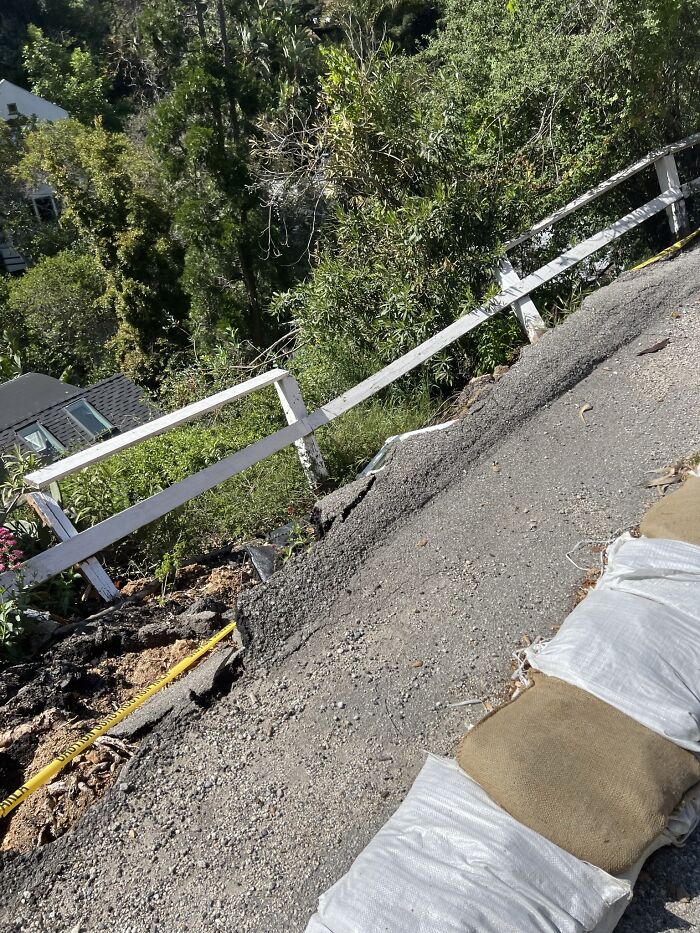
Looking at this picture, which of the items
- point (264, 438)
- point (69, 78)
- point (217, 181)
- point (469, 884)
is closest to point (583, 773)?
point (469, 884)

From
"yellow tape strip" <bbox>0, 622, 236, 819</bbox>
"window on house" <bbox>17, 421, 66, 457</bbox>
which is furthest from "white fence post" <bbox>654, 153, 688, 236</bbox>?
"window on house" <bbox>17, 421, 66, 457</bbox>

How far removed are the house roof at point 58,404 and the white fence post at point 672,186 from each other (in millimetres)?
11865

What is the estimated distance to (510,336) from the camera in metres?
6.20

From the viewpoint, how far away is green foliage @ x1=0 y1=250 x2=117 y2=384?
2286cm

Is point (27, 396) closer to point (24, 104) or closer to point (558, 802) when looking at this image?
point (558, 802)

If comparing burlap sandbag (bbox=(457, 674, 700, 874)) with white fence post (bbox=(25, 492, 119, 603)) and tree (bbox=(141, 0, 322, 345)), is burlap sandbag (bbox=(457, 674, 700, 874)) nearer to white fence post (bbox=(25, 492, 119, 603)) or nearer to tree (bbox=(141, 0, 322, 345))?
white fence post (bbox=(25, 492, 119, 603))

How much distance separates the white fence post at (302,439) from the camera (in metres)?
4.84

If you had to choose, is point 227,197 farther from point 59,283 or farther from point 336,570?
point 336,570

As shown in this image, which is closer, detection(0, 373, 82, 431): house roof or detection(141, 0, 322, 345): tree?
detection(0, 373, 82, 431): house roof

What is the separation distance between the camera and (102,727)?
3180mm

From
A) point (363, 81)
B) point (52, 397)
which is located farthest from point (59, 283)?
point (363, 81)

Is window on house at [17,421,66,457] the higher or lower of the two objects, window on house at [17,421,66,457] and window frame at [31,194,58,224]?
the lower

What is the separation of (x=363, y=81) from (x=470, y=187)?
1345 mm

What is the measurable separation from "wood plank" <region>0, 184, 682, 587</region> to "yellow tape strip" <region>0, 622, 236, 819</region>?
3.01ft
